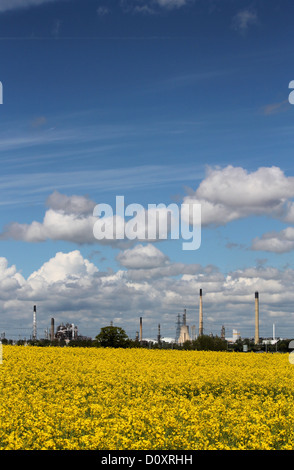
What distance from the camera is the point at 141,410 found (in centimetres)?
1257

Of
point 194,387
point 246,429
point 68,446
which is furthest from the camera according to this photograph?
point 194,387

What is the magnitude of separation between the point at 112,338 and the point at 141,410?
32.0 metres

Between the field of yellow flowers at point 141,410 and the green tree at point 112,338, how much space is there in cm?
2015

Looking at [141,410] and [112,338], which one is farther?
[112,338]

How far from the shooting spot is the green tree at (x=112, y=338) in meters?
44.0

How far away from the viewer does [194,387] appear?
60.7ft

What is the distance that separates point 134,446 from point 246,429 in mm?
2690

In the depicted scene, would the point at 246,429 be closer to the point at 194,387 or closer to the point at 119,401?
the point at 119,401

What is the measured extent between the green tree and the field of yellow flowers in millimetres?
20153

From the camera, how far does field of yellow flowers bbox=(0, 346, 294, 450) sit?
35.0 feet

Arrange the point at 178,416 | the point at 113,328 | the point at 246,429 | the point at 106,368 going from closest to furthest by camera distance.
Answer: the point at 246,429, the point at 178,416, the point at 106,368, the point at 113,328

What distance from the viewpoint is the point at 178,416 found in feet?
42.2
